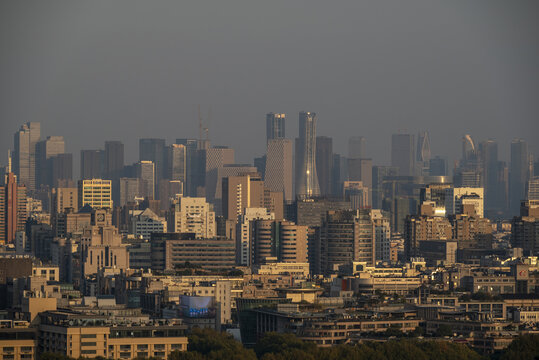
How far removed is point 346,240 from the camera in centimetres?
19012

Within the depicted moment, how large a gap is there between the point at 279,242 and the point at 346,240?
691 cm

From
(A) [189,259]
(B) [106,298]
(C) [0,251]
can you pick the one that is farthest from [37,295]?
(C) [0,251]

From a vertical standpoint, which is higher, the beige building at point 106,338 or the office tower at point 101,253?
the office tower at point 101,253

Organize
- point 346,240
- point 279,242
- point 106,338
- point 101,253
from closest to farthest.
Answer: point 106,338 → point 101,253 → point 346,240 → point 279,242

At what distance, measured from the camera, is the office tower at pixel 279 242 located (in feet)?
631

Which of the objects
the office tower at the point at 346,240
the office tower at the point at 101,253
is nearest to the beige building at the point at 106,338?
the office tower at the point at 101,253

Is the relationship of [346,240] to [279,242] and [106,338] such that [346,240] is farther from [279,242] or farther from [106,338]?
[106,338]

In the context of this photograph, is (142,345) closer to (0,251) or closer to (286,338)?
(286,338)

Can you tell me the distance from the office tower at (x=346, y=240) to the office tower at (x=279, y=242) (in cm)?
200

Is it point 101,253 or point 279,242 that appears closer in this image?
point 101,253

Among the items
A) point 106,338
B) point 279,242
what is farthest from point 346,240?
point 106,338

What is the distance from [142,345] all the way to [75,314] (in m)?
4.73

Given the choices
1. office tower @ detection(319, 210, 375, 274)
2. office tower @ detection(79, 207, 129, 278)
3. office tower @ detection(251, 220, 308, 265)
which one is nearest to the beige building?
office tower @ detection(79, 207, 129, 278)

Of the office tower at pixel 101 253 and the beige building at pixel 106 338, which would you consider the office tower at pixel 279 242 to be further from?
the beige building at pixel 106 338
